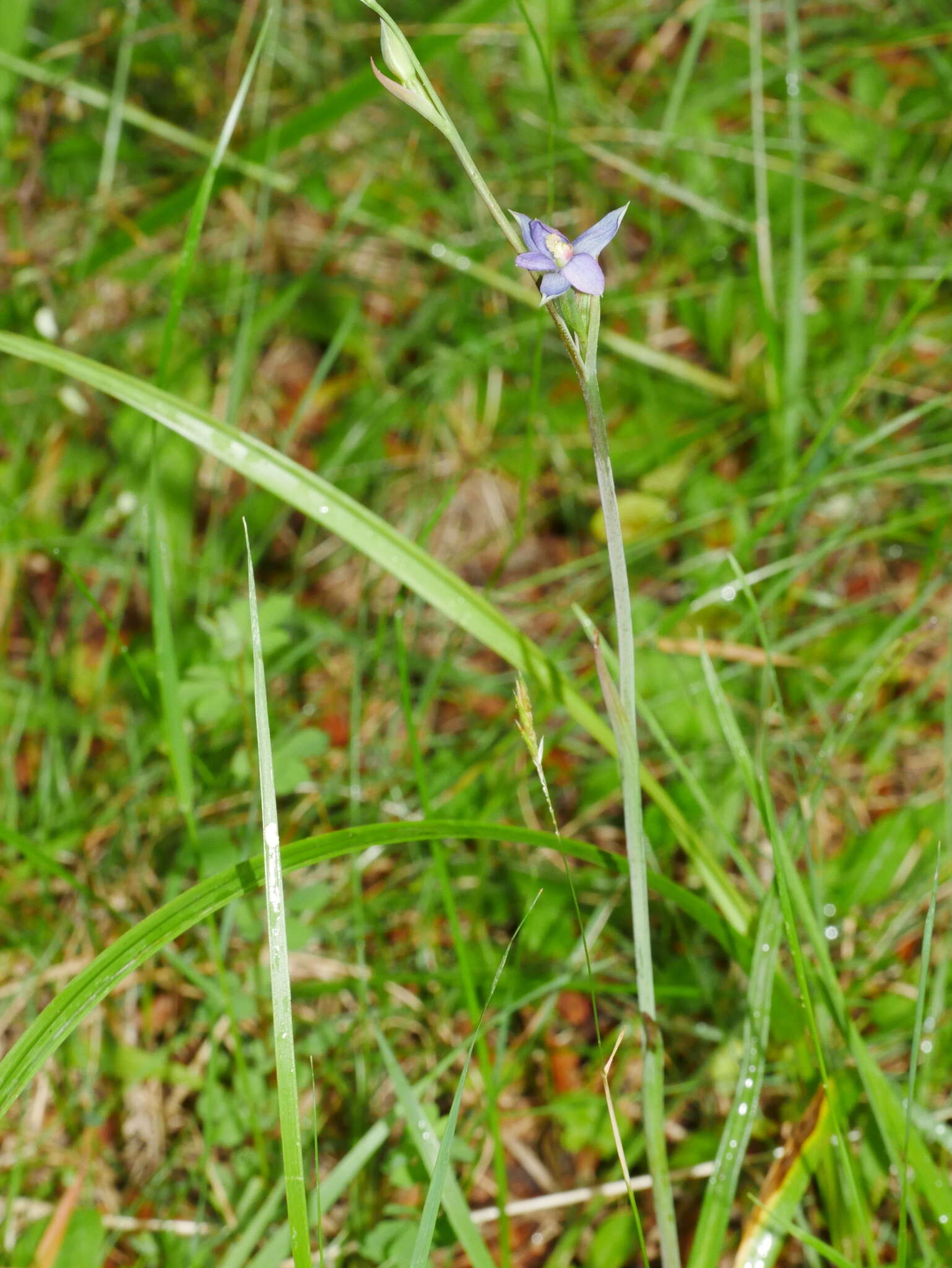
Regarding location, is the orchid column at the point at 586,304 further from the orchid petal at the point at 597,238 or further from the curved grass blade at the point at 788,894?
the curved grass blade at the point at 788,894

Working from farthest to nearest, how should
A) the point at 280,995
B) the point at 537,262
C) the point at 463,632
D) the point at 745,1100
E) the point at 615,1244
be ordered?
the point at 463,632 → the point at 615,1244 → the point at 745,1100 → the point at 280,995 → the point at 537,262

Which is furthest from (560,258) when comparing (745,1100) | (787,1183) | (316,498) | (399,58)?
(787,1183)

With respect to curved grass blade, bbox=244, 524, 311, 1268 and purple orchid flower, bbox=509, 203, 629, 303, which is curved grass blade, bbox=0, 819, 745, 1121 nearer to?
curved grass blade, bbox=244, 524, 311, 1268

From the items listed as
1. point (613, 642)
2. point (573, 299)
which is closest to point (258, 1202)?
point (613, 642)

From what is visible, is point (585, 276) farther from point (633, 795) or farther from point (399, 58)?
point (633, 795)

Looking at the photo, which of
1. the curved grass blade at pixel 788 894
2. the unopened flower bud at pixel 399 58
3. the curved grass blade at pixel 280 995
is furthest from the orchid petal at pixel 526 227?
the curved grass blade at pixel 788 894

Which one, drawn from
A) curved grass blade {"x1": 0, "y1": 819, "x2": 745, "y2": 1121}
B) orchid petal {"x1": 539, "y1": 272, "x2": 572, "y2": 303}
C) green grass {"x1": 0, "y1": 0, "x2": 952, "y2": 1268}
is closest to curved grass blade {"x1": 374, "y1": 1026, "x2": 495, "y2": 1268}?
green grass {"x1": 0, "y1": 0, "x2": 952, "y2": 1268}
